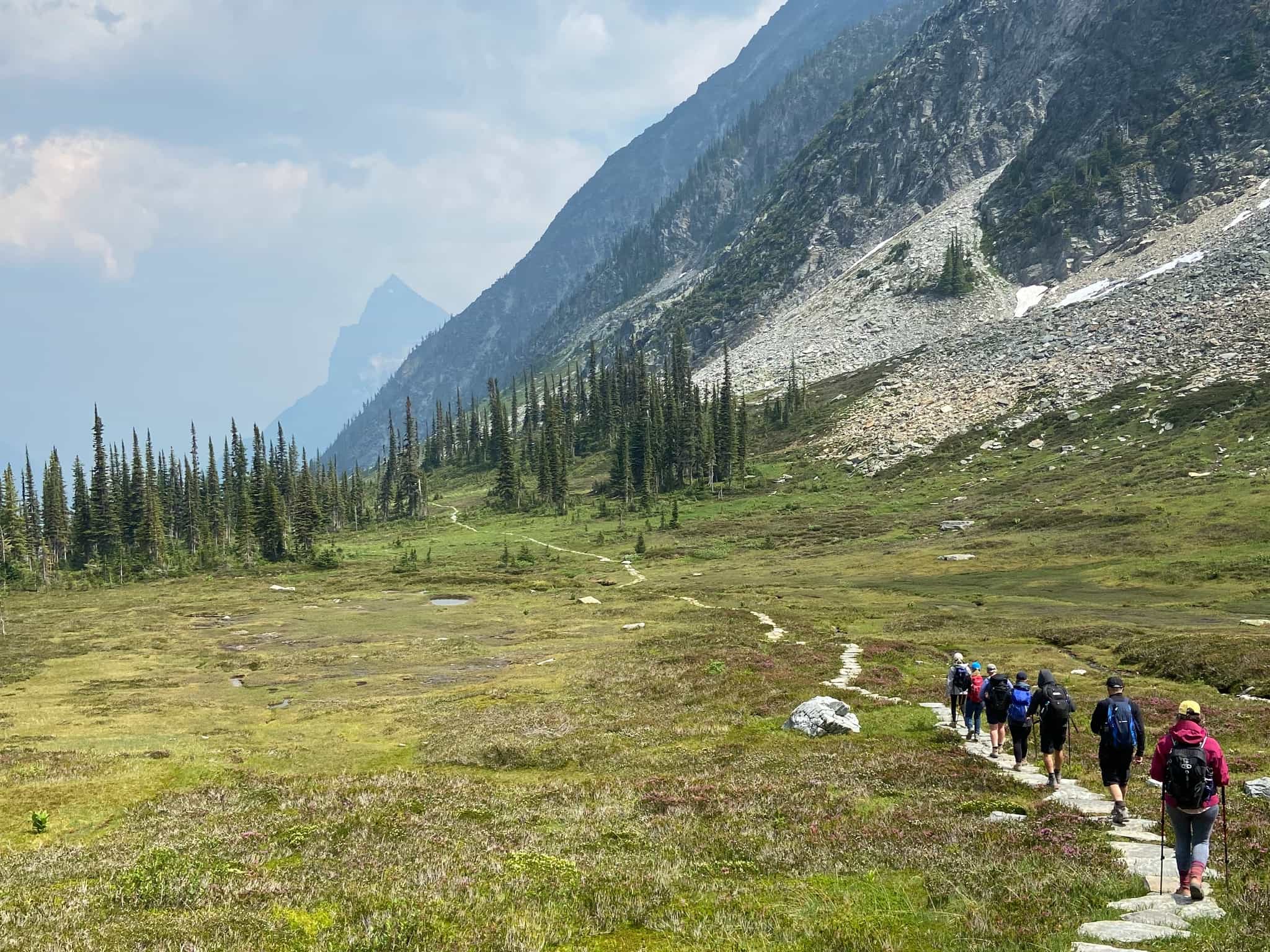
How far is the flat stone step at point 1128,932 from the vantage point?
369 inches

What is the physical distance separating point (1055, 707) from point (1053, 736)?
0.79 meters

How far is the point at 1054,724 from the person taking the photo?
63.4 ft

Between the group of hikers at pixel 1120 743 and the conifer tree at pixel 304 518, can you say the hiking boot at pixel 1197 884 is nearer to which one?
the group of hikers at pixel 1120 743

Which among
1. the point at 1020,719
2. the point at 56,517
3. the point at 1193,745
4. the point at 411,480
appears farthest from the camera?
the point at 411,480

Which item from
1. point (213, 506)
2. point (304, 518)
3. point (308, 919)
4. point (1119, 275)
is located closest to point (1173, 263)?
point (1119, 275)

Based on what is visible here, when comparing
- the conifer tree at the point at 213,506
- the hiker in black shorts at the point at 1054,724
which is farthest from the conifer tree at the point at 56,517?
the hiker in black shorts at the point at 1054,724

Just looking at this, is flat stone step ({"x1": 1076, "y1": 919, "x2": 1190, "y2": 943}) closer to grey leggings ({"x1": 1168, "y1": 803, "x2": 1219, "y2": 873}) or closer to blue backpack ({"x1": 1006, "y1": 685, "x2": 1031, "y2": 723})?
grey leggings ({"x1": 1168, "y1": 803, "x2": 1219, "y2": 873})

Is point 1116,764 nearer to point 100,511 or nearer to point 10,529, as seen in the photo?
point 10,529

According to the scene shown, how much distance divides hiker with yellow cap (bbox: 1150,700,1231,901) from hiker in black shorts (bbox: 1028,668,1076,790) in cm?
695

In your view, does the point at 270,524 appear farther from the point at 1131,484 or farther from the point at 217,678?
the point at 1131,484

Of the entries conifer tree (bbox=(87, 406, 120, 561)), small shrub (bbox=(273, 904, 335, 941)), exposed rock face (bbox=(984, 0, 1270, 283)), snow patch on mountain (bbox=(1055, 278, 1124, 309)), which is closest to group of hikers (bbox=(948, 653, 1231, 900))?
small shrub (bbox=(273, 904, 335, 941))

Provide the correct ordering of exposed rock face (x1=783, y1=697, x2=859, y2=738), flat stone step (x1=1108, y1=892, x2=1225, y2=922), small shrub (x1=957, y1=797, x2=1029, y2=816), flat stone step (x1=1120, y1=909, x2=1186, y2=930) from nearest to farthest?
flat stone step (x1=1120, y1=909, x2=1186, y2=930) → flat stone step (x1=1108, y1=892, x2=1225, y2=922) → small shrub (x1=957, y1=797, x2=1029, y2=816) → exposed rock face (x1=783, y1=697, x2=859, y2=738)

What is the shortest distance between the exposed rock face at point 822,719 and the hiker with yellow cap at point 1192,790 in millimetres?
15223

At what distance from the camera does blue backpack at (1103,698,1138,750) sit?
15953 millimetres
